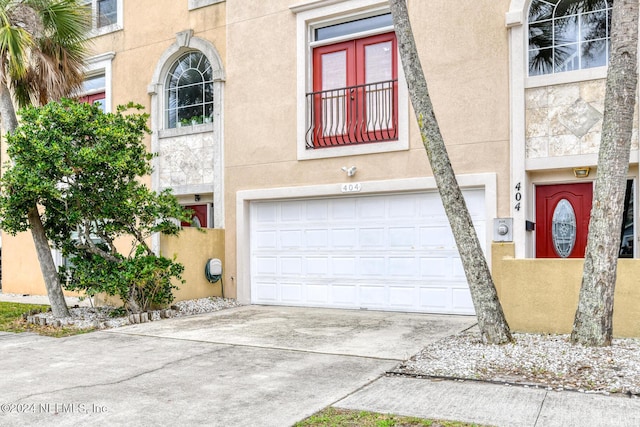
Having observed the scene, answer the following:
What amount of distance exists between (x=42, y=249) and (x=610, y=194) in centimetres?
858

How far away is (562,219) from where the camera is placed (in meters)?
9.28

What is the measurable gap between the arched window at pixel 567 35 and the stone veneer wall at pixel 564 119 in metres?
0.40

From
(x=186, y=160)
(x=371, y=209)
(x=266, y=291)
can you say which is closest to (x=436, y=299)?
(x=371, y=209)

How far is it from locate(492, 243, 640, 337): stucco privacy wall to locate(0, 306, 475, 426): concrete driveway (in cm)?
105

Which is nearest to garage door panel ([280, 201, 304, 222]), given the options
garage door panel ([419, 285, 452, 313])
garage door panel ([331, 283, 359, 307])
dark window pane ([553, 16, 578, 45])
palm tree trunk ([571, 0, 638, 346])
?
garage door panel ([331, 283, 359, 307])

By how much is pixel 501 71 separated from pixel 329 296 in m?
5.10

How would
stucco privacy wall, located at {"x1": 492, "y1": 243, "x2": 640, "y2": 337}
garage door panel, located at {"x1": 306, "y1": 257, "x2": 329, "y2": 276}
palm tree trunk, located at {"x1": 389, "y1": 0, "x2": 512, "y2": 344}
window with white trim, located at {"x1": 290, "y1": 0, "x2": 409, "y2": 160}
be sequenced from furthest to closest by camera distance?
garage door panel, located at {"x1": 306, "y1": 257, "x2": 329, "y2": 276}
window with white trim, located at {"x1": 290, "y1": 0, "x2": 409, "y2": 160}
stucco privacy wall, located at {"x1": 492, "y1": 243, "x2": 640, "y2": 337}
palm tree trunk, located at {"x1": 389, "y1": 0, "x2": 512, "y2": 344}

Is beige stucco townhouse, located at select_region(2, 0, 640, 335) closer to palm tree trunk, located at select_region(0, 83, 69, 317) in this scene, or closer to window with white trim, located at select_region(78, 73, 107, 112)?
window with white trim, located at select_region(78, 73, 107, 112)

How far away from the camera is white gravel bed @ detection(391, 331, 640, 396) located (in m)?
5.41

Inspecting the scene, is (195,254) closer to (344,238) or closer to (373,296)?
(344,238)

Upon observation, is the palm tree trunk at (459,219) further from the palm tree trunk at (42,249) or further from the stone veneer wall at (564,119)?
the palm tree trunk at (42,249)

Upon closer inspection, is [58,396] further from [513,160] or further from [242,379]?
[513,160]

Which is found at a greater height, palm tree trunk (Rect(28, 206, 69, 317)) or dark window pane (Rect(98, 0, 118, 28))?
dark window pane (Rect(98, 0, 118, 28))

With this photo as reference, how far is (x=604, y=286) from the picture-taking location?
6312 millimetres
